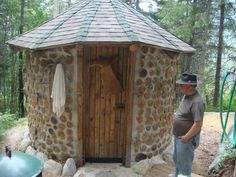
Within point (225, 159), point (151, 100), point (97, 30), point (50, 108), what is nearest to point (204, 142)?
point (225, 159)

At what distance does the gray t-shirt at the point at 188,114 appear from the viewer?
3895mm

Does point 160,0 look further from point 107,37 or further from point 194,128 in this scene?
point 194,128

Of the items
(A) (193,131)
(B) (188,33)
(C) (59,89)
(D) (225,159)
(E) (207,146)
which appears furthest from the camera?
(B) (188,33)

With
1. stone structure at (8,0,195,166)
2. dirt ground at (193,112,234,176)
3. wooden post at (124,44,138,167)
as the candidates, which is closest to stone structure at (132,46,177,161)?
stone structure at (8,0,195,166)

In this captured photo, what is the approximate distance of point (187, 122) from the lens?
13.6ft

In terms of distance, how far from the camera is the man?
3916 millimetres

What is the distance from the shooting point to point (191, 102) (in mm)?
4000

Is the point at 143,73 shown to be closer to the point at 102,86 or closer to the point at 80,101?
the point at 102,86

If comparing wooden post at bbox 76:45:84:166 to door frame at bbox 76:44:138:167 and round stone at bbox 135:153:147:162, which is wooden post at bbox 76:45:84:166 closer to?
door frame at bbox 76:44:138:167

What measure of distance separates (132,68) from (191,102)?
1796mm

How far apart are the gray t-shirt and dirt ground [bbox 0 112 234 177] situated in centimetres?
216

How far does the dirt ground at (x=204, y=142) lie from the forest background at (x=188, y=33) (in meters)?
2.75

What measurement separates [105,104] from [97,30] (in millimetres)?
1540

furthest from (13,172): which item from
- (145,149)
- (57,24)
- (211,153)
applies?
(211,153)
